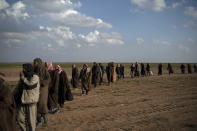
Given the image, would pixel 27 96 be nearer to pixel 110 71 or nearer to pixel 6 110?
pixel 6 110

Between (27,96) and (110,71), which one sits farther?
(110,71)

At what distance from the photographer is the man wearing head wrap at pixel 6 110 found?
3531 millimetres

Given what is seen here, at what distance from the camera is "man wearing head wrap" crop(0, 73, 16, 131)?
139 inches

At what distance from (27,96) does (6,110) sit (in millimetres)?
605

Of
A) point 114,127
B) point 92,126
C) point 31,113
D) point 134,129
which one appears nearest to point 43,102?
point 31,113

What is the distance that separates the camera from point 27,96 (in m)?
4.18

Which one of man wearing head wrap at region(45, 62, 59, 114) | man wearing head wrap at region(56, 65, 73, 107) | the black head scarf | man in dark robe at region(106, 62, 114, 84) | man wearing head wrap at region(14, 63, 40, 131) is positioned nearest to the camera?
man wearing head wrap at region(14, 63, 40, 131)

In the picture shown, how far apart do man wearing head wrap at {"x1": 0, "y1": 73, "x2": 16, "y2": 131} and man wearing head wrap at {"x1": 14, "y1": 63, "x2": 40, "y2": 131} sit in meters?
0.44

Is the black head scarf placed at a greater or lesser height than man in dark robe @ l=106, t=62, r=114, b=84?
greater

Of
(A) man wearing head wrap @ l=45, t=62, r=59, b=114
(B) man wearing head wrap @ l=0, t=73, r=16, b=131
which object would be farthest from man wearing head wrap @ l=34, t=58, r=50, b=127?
(B) man wearing head wrap @ l=0, t=73, r=16, b=131

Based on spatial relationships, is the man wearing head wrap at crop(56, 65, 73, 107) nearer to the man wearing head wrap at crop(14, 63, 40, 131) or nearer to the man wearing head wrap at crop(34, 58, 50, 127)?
the man wearing head wrap at crop(34, 58, 50, 127)

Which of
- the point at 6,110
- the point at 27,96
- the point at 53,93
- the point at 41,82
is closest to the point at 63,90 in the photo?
the point at 53,93

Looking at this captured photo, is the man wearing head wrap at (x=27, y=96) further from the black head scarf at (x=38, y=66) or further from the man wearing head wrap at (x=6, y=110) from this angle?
the black head scarf at (x=38, y=66)

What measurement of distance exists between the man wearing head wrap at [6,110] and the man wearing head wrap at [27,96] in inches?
17.2
